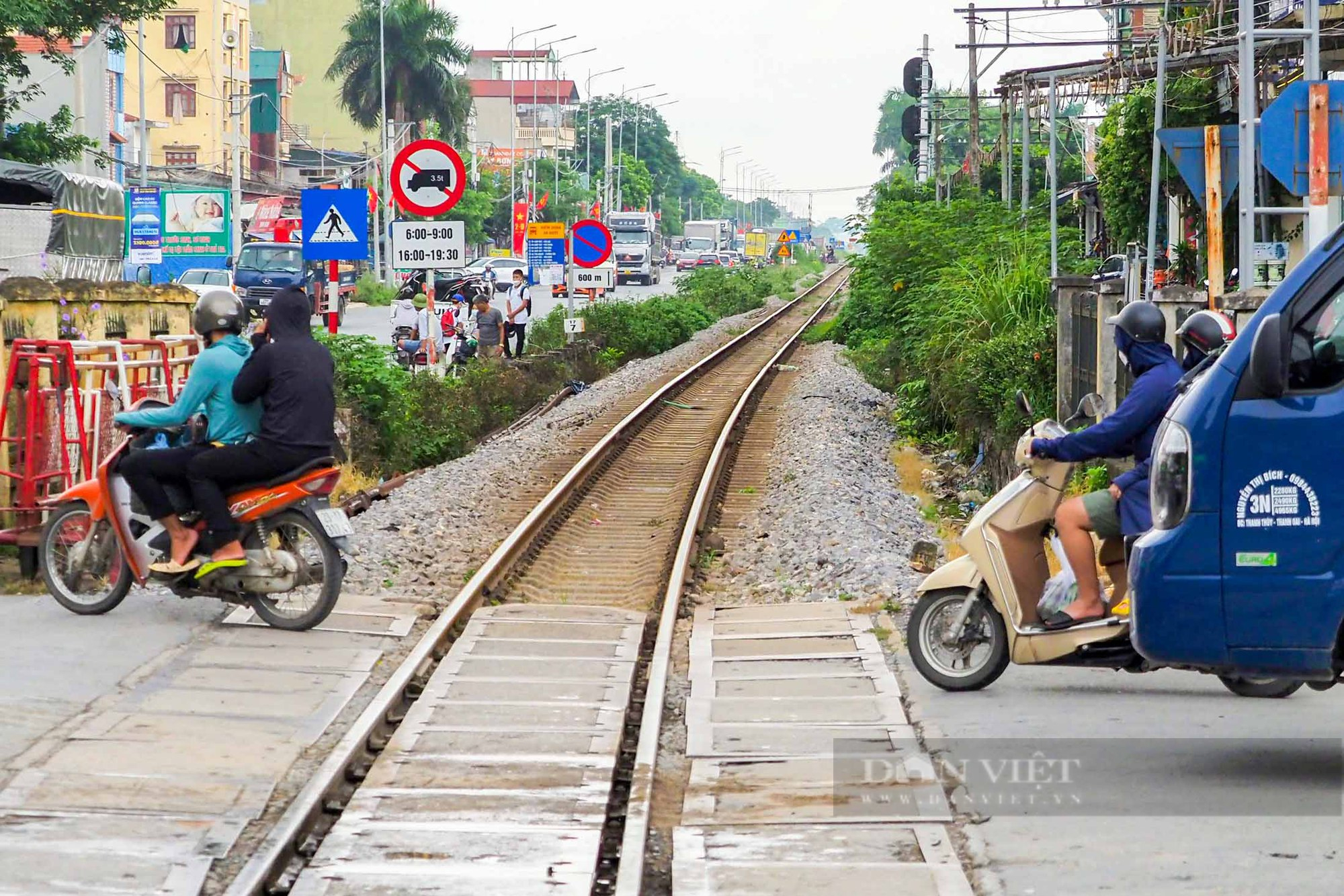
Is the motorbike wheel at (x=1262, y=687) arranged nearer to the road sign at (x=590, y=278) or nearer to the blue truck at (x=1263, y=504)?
the blue truck at (x=1263, y=504)

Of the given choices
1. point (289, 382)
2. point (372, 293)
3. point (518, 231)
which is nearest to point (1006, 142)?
point (372, 293)

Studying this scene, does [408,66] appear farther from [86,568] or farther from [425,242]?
[86,568]

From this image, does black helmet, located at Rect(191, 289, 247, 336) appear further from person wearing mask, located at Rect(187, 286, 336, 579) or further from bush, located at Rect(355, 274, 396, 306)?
bush, located at Rect(355, 274, 396, 306)

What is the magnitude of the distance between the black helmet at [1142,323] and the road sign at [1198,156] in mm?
6787

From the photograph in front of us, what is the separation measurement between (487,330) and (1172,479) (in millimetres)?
23338

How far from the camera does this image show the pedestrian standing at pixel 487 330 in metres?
28.9

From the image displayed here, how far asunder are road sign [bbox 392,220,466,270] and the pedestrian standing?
36.6 feet

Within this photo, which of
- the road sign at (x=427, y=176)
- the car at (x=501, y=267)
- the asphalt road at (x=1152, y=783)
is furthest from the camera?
the car at (x=501, y=267)

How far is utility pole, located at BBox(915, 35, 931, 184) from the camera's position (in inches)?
1907

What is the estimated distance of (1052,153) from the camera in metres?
24.5

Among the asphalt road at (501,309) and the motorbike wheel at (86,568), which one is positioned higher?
the asphalt road at (501,309)

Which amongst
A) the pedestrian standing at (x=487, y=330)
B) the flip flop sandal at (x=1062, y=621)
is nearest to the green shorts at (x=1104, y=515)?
the flip flop sandal at (x=1062, y=621)

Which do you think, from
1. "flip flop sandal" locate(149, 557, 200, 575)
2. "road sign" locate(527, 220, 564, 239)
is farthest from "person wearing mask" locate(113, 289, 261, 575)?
"road sign" locate(527, 220, 564, 239)

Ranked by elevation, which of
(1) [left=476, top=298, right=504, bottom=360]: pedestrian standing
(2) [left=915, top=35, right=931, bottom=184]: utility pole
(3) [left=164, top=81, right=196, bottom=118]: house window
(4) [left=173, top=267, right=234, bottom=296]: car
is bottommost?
(1) [left=476, top=298, right=504, bottom=360]: pedestrian standing
